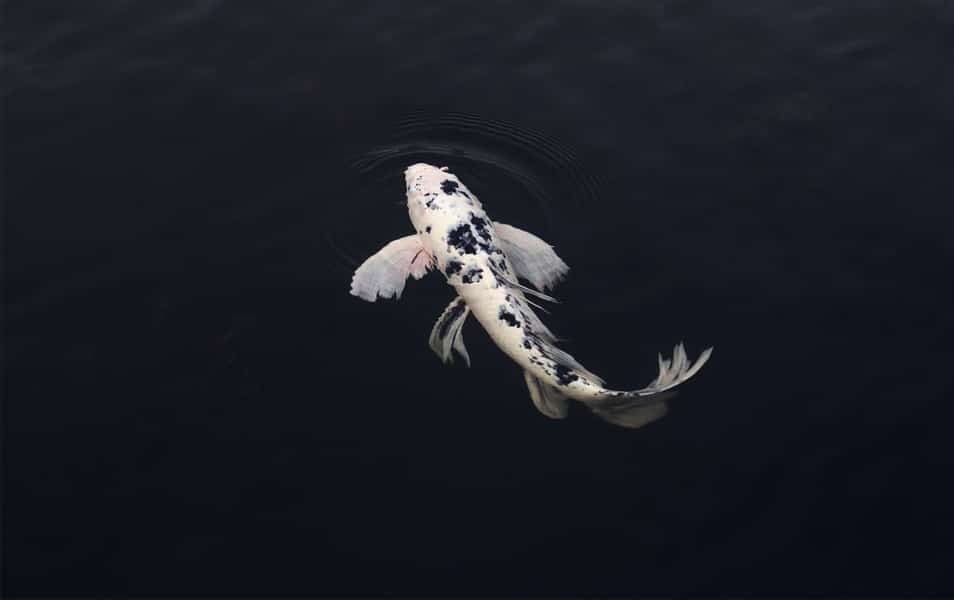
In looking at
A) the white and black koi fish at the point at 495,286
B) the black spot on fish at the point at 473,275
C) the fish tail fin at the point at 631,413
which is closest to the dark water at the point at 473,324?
the fish tail fin at the point at 631,413

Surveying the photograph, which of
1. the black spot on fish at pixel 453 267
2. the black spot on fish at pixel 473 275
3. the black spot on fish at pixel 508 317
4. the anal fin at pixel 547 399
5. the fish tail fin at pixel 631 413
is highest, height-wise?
the black spot on fish at pixel 453 267

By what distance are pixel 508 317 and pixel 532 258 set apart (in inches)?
60.6

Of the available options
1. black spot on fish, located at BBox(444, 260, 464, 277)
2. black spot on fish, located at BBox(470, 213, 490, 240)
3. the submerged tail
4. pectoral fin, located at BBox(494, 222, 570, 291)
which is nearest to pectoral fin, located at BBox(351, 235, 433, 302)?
black spot on fish, located at BBox(444, 260, 464, 277)

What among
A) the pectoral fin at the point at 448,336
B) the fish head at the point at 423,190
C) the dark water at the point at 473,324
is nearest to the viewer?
the dark water at the point at 473,324

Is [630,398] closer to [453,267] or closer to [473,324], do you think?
[473,324]

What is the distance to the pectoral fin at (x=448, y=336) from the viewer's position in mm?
11788

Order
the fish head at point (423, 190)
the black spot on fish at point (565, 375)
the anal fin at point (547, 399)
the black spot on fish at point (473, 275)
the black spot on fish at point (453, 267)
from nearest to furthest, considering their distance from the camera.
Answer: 1. the black spot on fish at point (565, 375)
2. the anal fin at point (547, 399)
3. the black spot on fish at point (473, 275)
4. the black spot on fish at point (453, 267)
5. the fish head at point (423, 190)

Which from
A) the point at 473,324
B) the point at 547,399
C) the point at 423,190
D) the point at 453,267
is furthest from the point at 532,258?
the point at 547,399

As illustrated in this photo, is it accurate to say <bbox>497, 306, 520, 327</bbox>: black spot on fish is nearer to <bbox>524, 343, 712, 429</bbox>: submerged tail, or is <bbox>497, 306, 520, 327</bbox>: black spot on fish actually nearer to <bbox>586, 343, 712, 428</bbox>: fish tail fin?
<bbox>524, 343, 712, 429</bbox>: submerged tail

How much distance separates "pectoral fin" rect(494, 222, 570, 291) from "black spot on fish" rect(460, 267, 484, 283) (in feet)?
2.53

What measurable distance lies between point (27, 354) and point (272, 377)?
376 cm

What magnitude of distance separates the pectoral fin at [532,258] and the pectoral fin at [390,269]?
4.38ft

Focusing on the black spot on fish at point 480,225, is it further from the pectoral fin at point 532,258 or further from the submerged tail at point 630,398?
the submerged tail at point 630,398

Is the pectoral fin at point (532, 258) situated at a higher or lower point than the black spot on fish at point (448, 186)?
lower
